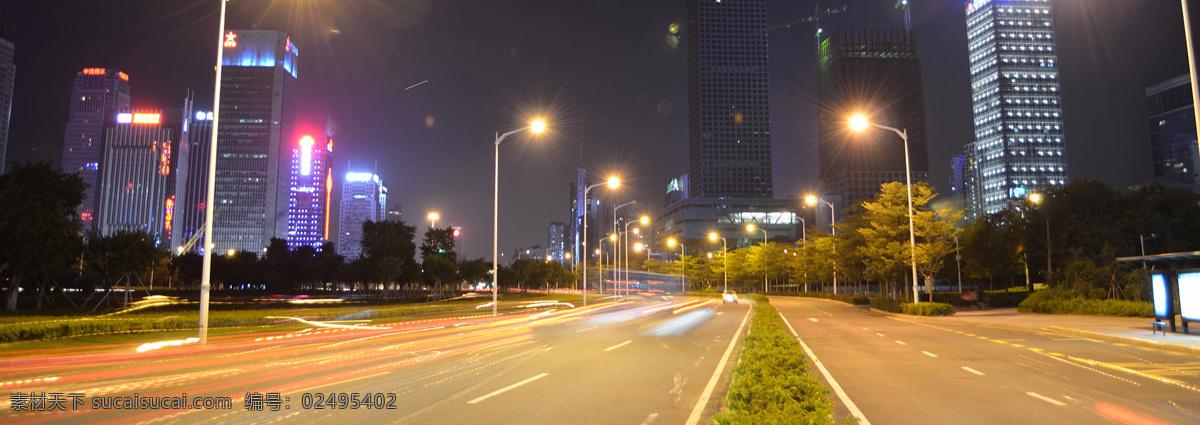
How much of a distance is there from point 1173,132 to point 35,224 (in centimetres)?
18346

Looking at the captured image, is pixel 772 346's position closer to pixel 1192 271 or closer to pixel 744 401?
pixel 744 401

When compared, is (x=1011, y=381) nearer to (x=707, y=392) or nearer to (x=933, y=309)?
(x=707, y=392)

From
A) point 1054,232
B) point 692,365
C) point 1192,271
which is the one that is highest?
point 1054,232

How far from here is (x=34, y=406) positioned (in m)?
8.95

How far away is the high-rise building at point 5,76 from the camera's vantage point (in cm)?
17375

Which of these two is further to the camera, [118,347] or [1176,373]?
[118,347]

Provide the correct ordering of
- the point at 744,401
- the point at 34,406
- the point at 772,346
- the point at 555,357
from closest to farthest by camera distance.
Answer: the point at 744,401, the point at 34,406, the point at 772,346, the point at 555,357

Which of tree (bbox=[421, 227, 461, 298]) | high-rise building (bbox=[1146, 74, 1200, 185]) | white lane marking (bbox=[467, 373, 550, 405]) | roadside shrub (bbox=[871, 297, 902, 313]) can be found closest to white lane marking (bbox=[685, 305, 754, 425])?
white lane marking (bbox=[467, 373, 550, 405])

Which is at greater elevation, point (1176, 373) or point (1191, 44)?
point (1191, 44)

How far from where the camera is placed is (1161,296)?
2158 cm

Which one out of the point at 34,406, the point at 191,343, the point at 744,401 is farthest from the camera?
the point at 191,343

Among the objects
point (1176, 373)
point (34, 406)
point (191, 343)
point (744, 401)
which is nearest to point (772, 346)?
point (744, 401)

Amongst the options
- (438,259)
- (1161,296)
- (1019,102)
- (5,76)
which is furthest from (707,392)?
(5,76)

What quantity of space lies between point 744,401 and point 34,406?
979 centimetres
